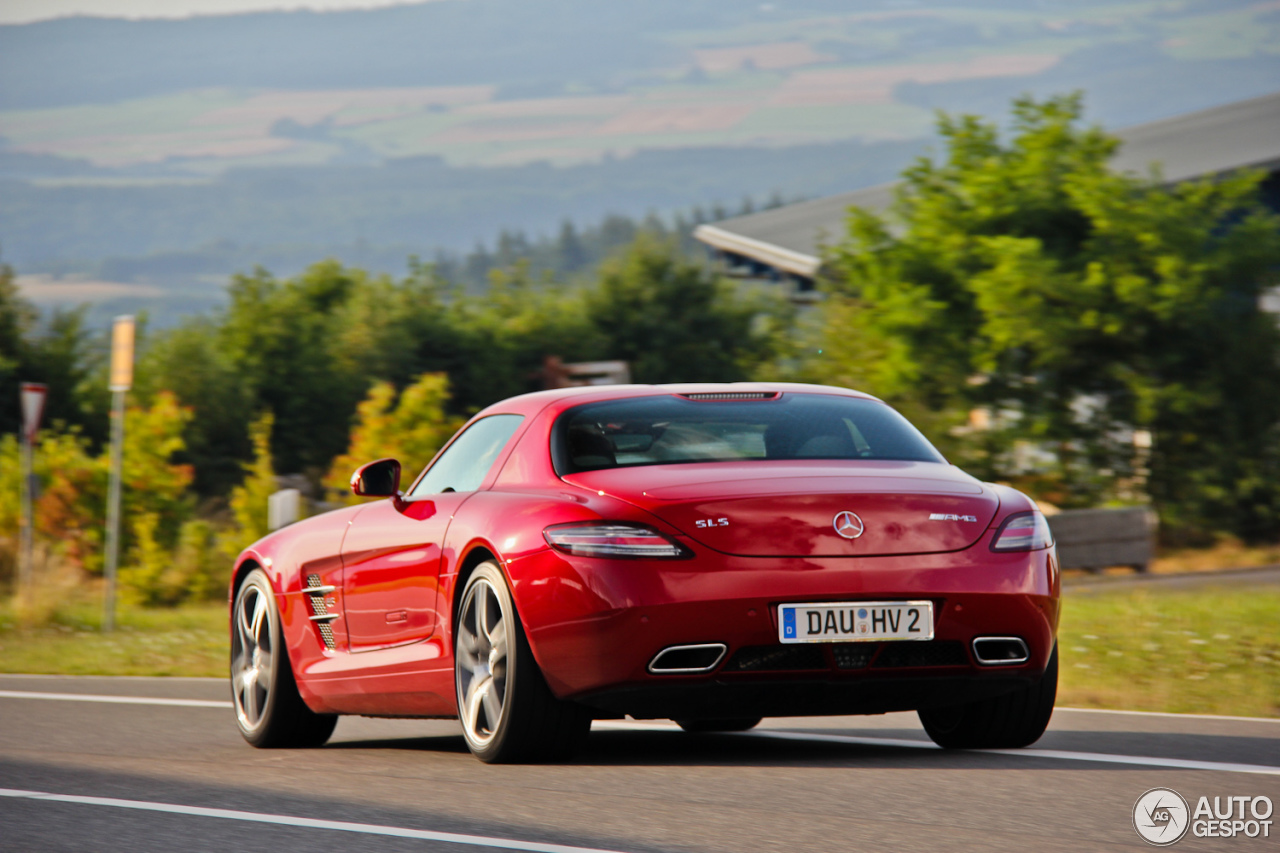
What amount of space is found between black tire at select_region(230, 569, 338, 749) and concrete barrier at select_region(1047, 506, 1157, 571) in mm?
15280

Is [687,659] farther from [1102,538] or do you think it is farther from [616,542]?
[1102,538]

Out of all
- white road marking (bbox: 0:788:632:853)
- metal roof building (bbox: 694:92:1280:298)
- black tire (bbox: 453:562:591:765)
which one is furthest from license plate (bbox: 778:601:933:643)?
metal roof building (bbox: 694:92:1280:298)

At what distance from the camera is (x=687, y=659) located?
613 centimetres

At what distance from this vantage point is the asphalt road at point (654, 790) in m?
5.12

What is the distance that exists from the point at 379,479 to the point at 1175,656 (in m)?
5.45

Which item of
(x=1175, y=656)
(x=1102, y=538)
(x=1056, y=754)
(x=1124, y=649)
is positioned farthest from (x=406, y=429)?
(x=1056, y=754)

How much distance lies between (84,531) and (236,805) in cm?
2502

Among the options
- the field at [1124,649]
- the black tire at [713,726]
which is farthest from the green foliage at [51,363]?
the black tire at [713,726]

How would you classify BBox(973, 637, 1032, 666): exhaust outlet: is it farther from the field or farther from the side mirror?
the field

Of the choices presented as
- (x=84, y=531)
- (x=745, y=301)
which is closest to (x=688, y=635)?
(x=84, y=531)

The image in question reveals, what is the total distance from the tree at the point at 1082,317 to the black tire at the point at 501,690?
66.8 feet

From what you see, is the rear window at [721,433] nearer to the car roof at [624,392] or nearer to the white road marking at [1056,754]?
the car roof at [624,392]

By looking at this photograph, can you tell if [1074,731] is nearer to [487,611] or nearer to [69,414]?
[487,611]

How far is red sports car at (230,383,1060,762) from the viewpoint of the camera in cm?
612
